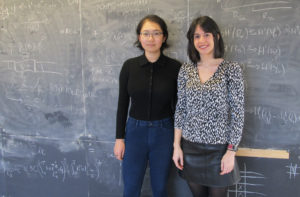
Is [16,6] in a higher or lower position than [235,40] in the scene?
higher

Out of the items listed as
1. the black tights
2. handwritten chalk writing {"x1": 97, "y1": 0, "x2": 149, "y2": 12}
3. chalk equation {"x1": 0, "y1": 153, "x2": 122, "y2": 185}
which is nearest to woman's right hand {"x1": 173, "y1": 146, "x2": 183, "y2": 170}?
the black tights

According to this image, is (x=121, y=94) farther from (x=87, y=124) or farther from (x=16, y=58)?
(x=16, y=58)

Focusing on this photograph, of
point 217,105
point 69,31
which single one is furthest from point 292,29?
point 69,31

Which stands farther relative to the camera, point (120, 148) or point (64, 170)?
point (64, 170)

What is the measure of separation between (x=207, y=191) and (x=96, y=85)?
1.21 m

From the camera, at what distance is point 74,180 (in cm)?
240

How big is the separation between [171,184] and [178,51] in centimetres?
109

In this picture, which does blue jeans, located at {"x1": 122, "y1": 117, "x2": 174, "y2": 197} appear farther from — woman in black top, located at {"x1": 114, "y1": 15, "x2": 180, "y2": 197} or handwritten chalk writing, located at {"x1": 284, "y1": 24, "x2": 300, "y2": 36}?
handwritten chalk writing, located at {"x1": 284, "y1": 24, "x2": 300, "y2": 36}

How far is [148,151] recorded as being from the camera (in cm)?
176

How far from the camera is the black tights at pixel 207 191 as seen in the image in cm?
157

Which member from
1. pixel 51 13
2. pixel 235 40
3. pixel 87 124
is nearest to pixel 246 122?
pixel 235 40

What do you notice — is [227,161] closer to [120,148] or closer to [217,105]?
[217,105]

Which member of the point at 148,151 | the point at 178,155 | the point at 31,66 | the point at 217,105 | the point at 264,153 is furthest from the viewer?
the point at 31,66

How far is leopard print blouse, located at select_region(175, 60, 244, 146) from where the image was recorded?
1.46 metres
